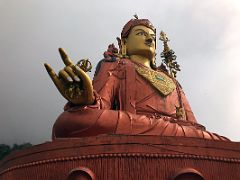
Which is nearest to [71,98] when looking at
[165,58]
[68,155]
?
[68,155]

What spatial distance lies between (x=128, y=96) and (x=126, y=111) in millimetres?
420

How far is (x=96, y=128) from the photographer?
6.72 meters

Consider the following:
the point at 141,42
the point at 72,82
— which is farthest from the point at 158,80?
the point at 72,82

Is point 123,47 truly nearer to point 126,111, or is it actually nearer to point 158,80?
point 158,80

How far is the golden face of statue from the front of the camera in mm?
9188

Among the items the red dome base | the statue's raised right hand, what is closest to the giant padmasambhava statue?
the statue's raised right hand

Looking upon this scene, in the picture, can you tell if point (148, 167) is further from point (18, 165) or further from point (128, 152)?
point (18, 165)

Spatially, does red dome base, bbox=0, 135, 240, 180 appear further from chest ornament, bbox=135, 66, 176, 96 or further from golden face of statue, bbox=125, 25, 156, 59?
golden face of statue, bbox=125, 25, 156, 59

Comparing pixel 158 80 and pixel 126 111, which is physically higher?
pixel 158 80

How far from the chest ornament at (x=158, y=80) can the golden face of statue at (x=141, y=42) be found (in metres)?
0.47

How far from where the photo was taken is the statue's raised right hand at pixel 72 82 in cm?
655

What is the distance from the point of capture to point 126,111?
786 centimetres

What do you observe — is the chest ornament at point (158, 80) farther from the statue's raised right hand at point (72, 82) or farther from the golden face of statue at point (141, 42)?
the statue's raised right hand at point (72, 82)

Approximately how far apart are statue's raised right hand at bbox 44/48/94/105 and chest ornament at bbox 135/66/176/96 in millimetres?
1974
